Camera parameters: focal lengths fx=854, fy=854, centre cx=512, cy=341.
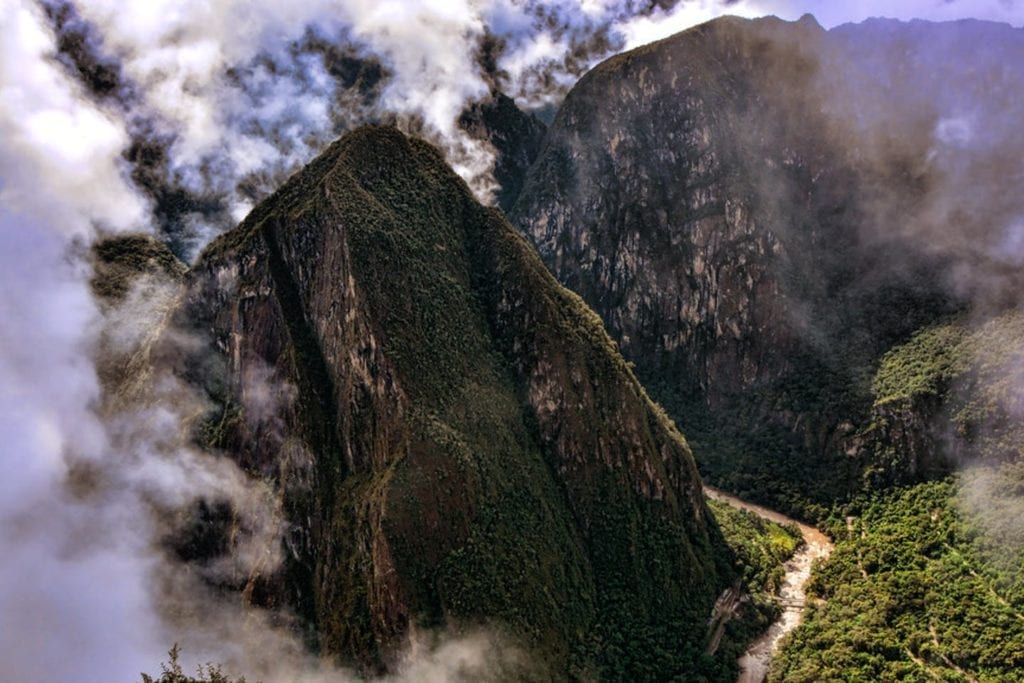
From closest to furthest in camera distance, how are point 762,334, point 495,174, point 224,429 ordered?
1. point 224,429
2. point 762,334
3. point 495,174

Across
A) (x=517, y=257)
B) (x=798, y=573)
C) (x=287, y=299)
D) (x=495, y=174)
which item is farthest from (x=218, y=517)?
(x=495, y=174)

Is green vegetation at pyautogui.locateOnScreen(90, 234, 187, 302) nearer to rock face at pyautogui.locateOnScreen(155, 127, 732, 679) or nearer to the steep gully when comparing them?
rock face at pyautogui.locateOnScreen(155, 127, 732, 679)

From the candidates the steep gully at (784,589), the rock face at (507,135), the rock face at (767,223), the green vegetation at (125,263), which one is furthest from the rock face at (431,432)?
the rock face at (507,135)

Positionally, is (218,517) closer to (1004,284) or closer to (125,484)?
(125,484)

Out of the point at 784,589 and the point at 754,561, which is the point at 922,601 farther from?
the point at 754,561

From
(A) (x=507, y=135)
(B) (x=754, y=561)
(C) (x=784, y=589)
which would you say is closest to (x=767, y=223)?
(A) (x=507, y=135)

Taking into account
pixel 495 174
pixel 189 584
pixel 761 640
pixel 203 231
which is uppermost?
pixel 495 174

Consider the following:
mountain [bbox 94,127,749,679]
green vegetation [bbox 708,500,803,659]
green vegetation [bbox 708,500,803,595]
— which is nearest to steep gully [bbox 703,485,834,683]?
green vegetation [bbox 708,500,803,659]

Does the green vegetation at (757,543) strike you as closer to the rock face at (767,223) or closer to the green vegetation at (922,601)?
the green vegetation at (922,601)
